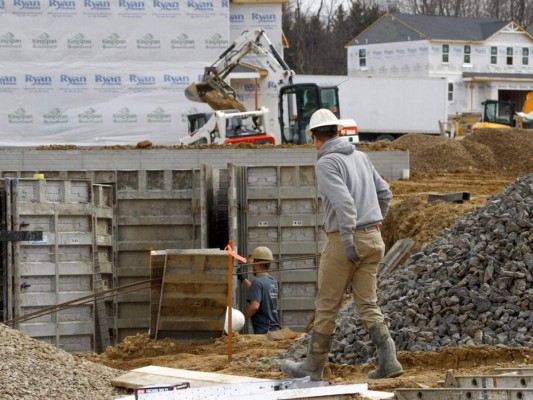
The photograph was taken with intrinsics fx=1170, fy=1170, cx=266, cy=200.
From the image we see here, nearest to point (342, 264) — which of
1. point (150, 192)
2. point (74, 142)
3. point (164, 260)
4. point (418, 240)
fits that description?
point (164, 260)

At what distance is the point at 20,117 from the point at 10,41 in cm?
284

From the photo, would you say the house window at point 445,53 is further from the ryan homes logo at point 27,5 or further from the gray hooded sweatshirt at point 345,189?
the gray hooded sweatshirt at point 345,189

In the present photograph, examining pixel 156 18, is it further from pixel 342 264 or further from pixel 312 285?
pixel 342 264

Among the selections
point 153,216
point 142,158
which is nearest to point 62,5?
point 142,158

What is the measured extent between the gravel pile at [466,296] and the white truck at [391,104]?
1560 inches

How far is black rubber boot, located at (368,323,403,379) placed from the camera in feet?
27.8

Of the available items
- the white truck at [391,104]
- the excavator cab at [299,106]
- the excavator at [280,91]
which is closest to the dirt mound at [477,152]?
the excavator at [280,91]

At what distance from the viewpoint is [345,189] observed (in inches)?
324

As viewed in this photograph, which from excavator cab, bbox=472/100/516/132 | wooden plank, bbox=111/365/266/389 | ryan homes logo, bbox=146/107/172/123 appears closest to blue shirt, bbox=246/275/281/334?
wooden plank, bbox=111/365/266/389

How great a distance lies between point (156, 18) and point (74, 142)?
217 inches

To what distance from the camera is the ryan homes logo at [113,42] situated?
43344 mm

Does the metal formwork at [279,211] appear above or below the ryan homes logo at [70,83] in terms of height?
below

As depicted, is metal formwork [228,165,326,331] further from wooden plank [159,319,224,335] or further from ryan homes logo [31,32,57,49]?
ryan homes logo [31,32,57,49]

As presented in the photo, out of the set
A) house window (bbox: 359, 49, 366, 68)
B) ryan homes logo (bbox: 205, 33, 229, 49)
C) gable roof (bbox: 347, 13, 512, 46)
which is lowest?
ryan homes logo (bbox: 205, 33, 229, 49)
